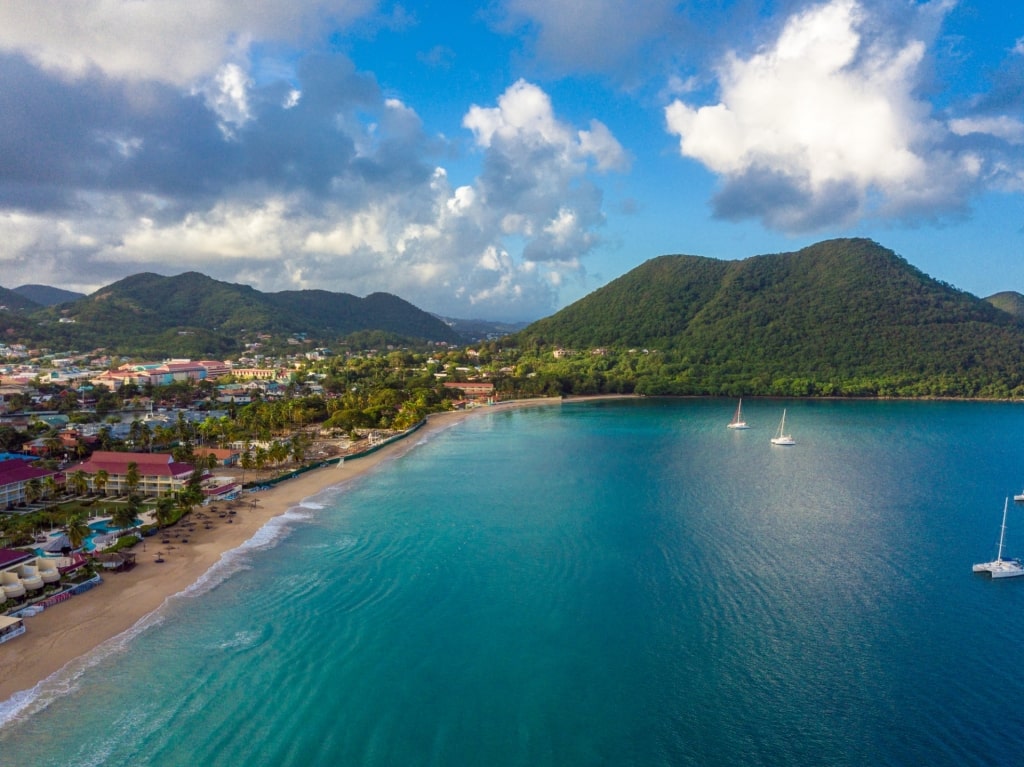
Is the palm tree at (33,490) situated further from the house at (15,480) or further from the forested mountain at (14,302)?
the forested mountain at (14,302)

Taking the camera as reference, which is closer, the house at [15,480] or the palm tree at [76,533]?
the palm tree at [76,533]

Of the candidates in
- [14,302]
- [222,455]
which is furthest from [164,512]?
[14,302]

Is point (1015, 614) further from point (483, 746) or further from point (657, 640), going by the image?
point (483, 746)

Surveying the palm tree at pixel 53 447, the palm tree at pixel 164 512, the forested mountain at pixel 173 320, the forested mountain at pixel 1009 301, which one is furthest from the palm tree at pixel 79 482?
the forested mountain at pixel 1009 301

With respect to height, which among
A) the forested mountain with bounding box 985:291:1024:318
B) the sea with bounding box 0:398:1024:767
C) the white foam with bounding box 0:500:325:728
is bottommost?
the white foam with bounding box 0:500:325:728

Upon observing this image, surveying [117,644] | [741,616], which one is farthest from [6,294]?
[741,616]

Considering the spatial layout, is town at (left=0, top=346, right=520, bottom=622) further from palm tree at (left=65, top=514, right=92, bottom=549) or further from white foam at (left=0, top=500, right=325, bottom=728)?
white foam at (left=0, top=500, right=325, bottom=728)

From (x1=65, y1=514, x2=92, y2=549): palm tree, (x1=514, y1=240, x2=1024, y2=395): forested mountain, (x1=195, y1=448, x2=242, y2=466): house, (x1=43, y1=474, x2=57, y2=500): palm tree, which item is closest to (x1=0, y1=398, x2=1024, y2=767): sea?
(x1=65, y1=514, x2=92, y2=549): palm tree
